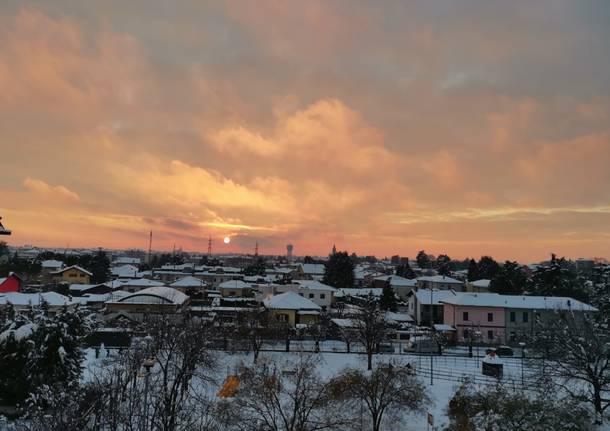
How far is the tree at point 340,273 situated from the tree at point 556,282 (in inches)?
1415

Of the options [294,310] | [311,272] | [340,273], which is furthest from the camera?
[311,272]

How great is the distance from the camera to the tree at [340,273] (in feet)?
300

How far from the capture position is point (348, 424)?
62.8ft

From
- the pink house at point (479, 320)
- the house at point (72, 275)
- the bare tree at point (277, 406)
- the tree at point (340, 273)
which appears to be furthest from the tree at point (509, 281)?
the house at point (72, 275)

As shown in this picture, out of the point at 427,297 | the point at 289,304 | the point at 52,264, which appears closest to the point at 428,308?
the point at 427,297

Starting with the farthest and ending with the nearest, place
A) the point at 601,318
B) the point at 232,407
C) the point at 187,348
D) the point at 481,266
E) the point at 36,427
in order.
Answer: the point at 481,266 < the point at 601,318 < the point at 187,348 < the point at 232,407 < the point at 36,427

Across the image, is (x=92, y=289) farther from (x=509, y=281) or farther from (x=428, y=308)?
(x=509, y=281)

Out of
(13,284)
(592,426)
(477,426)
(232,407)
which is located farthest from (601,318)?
(13,284)

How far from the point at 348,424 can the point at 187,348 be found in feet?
30.3

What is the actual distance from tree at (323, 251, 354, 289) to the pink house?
42241mm

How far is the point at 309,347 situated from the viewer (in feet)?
127

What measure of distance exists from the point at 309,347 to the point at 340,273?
53156mm

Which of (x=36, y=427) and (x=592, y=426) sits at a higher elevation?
(x=36, y=427)

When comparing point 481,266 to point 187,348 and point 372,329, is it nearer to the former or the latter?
point 372,329
